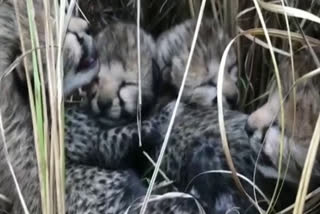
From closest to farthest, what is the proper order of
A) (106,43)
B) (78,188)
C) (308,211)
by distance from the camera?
1. (308,211)
2. (78,188)
3. (106,43)

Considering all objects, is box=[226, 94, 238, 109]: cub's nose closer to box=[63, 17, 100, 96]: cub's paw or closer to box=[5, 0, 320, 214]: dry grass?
box=[5, 0, 320, 214]: dry grass

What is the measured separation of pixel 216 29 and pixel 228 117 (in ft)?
0.66

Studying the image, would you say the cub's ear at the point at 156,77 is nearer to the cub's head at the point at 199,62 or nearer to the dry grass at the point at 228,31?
the cub's head at the point at 199,62

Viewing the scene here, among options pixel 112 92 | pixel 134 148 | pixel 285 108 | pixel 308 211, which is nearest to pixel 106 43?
pixel 112 92

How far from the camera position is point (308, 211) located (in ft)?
4.97

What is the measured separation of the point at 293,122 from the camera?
150 cm

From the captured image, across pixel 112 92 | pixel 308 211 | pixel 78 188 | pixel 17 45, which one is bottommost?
pixel 308 211

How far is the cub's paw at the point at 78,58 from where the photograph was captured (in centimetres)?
166

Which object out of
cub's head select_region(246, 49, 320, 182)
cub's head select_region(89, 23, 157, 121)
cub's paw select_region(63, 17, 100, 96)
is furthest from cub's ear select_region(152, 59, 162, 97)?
cub's head select_region(246, 49, 320, 182)

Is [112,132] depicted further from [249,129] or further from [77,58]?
[249,129]

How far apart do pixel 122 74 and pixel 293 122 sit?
1.21ft

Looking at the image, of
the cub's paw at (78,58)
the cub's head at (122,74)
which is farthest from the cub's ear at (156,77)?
the cub's paw at (78,58)

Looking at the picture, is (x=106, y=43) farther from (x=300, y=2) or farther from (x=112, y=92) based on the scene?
(x=300, y=2)

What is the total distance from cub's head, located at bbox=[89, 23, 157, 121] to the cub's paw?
19 mm
